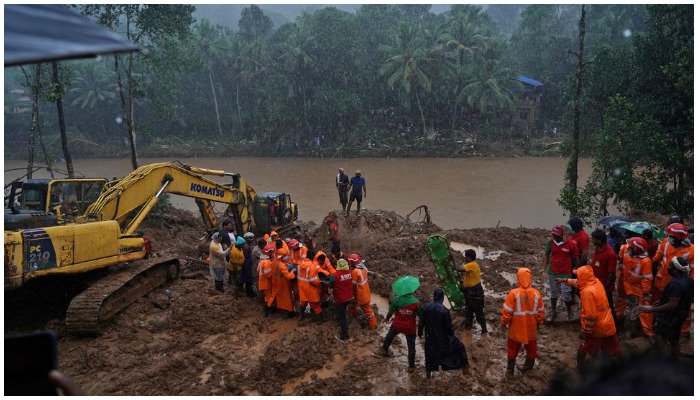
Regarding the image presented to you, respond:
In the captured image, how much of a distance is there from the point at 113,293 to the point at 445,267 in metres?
5.60

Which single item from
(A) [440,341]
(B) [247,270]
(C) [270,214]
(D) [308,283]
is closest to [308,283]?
(D) [308,283]

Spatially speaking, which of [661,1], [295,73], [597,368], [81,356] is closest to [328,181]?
[295,73]

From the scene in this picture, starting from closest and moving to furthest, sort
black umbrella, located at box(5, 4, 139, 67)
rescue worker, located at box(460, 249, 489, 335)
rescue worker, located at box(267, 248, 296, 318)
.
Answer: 1. black umbrella, located at box(5, 4, 139, 67)
2. rescue worker, located at box(460, 249, 489, 335)
3. rescue worker, located at box(267, 248, 296, 318)

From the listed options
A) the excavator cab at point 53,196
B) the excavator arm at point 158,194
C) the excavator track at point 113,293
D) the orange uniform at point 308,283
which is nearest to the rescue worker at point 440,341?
the orange uniform at point 308,283

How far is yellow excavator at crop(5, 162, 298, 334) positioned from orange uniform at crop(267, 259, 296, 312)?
8.66ft

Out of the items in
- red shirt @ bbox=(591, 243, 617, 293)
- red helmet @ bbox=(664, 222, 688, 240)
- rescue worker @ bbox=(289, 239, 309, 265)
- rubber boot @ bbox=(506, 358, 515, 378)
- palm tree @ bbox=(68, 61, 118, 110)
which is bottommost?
rubber boot @ bbox=(506, 358, 515, 378)

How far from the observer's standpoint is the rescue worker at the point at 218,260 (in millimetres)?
10539

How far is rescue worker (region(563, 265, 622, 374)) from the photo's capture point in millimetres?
6289

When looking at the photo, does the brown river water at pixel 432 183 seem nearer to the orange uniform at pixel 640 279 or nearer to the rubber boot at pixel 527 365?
the orange uniform at pixel 640 279

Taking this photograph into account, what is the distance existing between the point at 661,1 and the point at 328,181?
61.7 feet

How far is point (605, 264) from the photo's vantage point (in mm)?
7945

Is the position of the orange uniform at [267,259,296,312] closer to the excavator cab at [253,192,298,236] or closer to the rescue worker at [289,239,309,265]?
the rescue worker at [289,239,309,265]

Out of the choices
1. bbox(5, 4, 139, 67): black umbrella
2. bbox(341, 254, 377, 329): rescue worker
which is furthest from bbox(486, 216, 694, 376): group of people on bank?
bbox(5, 4, 139, 67): black umbrella

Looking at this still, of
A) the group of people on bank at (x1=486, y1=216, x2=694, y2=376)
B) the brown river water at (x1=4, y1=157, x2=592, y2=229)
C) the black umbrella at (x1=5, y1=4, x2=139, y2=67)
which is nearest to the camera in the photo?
the black umbrella at (x1=5, y1=4, x2=139, y2=67)
